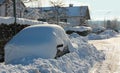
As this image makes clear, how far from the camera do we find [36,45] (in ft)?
45.1

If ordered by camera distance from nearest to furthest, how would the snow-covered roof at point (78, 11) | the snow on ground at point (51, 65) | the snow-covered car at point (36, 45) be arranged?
the snow on ground at point (51, 65), the snow-covered car at point (36, 45), the snow-covered roof at point (78, 11)

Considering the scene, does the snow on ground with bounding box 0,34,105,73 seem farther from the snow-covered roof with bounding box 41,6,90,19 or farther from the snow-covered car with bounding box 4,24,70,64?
the snow-covered roof with bounding box 41,6,90,19

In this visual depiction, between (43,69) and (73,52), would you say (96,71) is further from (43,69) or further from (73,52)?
(43,69)

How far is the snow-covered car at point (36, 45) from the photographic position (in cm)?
1362

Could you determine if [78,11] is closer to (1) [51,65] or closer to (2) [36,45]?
(2) [36,45]

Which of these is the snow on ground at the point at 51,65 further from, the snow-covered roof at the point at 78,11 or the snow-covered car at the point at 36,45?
the snow-covered roof at the point at 78,11

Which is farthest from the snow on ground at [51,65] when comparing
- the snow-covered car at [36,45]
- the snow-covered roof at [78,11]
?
the snow-covered roof at [78,11]

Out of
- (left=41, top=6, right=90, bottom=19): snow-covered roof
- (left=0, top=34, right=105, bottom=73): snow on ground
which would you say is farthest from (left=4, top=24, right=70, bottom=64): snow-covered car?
(left=41, top=6, right=90, bottom=19): snow-covered roof

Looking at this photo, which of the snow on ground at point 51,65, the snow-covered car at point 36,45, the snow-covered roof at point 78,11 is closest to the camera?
the snow on ground at point 51,65

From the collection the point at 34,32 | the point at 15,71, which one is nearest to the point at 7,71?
the point at 15,71

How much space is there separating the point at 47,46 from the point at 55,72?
3.15 metres

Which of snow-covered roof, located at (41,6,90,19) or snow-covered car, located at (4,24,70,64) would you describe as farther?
snow-covered roof, located at (41,6,90,19)

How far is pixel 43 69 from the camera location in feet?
35.1

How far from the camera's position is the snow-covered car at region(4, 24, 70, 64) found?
13617 millimetres
